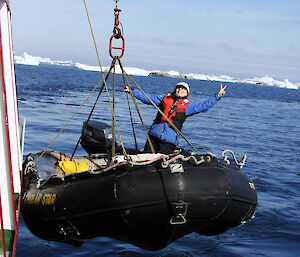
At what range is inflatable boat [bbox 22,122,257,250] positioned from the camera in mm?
5262

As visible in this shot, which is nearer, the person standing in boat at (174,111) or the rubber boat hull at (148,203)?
the rubber boat hull at (148,203)

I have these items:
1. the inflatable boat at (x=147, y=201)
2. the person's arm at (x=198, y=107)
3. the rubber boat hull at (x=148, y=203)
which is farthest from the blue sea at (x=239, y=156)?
the person's arm at (x=198, y=107)

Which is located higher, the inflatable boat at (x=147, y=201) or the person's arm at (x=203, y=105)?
the person's arm at (x=203, y=105)

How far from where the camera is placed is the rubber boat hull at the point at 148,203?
5258 millimetres

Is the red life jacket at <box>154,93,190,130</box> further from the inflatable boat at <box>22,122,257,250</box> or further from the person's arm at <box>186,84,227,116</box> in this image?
the inflatable boat at <box>22,122,257,250</box>

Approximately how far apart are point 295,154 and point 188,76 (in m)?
178

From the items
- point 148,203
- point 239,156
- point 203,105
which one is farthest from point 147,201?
point 239,156

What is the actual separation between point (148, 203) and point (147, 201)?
0.08 feet

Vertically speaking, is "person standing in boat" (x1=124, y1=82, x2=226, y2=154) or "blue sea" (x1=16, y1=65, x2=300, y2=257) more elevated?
"person standing in boat" (x1=124, y1=82, x2=226, y2=154)

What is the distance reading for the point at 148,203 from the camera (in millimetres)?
5254

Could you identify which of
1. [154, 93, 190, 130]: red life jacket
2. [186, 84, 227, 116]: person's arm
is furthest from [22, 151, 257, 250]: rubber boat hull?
[154, 93, 190, 130]: red life jacket

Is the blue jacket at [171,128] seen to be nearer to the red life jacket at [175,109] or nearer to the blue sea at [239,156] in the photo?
the red life jacket at [175,109]

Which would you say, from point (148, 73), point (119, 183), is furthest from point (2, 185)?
point (148, 73)

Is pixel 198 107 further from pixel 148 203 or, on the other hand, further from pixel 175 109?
pixel 148 203
